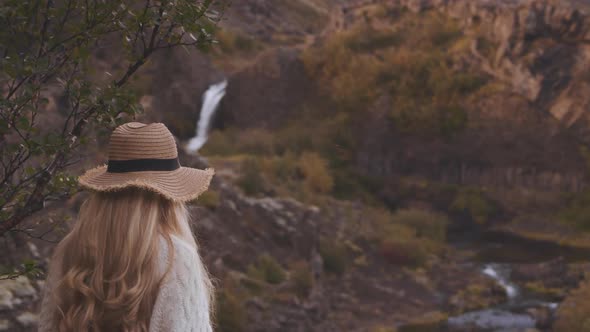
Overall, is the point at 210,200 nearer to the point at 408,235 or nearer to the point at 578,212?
the point at 408,235

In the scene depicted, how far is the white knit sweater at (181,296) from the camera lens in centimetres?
232

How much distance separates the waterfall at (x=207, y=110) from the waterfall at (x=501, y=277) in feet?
44.2

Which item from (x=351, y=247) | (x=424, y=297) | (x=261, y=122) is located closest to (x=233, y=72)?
(x=261, y=122)

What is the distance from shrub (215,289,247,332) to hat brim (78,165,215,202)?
447 inches

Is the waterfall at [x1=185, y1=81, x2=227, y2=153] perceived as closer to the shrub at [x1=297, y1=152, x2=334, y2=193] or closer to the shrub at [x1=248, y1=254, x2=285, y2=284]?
the shrub at [x1=297, y1=152, x2=334, y2=193]

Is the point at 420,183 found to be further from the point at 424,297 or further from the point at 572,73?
the point at 424,297

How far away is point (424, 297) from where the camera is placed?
63.7ft

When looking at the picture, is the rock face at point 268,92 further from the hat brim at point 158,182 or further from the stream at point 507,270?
the hat brim at point 158,182

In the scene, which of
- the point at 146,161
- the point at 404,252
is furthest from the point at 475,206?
the point at 146,161

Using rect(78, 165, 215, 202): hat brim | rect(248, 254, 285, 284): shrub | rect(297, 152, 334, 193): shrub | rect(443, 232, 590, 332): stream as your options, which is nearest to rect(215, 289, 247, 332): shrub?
rect(248, 254, 285, 284): shrub

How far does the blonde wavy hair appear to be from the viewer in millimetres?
2320

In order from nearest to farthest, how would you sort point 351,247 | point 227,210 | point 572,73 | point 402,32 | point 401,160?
point 227,210 < point 351,247 < point 572,73 < point 401,160 < point 402,32

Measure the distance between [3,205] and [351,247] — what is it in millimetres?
20019

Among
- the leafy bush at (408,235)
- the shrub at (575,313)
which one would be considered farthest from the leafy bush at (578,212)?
the shrub at (575,313)
